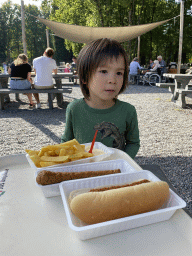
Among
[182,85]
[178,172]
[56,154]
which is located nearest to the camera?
[56,154]

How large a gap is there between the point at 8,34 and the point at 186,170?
54.4 metres

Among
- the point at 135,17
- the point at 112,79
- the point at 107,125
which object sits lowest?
the point at 107,125

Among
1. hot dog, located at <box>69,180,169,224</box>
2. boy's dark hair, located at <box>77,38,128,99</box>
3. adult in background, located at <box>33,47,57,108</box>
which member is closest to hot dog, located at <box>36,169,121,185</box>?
hot dog, located at <box>69,180,169,224</box>

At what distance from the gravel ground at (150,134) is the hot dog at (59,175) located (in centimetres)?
150

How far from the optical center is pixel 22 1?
9008 millimetres

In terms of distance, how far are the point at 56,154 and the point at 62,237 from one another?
0.43 m

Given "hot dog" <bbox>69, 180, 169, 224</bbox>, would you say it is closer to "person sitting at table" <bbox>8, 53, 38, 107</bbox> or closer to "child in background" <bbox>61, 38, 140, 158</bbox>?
"child in background" <bbox>61, 38, 140, 158</bbox>

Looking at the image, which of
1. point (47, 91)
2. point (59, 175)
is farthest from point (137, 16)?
point (59, 175)

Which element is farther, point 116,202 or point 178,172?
point 178,172

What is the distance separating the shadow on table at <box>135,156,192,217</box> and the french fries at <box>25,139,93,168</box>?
37.9 inches

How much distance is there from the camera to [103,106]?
1582mm

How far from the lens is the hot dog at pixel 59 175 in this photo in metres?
0.81

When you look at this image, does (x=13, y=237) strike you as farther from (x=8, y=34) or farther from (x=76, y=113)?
(x=8, y=34)

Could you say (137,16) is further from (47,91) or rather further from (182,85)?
(47,91)
